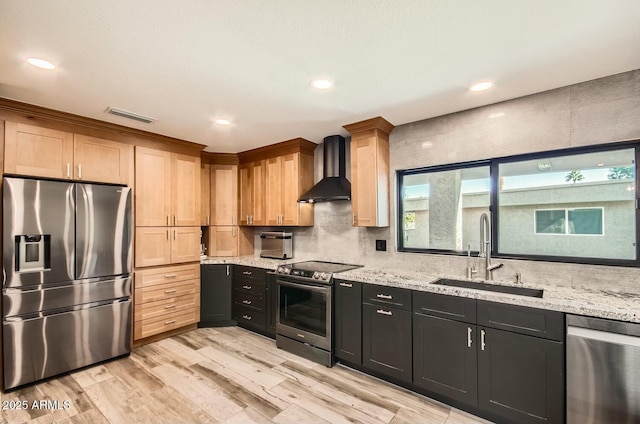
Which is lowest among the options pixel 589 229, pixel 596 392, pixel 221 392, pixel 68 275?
pixel 221 392

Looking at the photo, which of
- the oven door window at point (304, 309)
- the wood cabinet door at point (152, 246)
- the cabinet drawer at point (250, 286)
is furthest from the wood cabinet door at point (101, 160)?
the oven door window at point (304, 309)

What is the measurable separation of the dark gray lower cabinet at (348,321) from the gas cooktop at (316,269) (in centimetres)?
15

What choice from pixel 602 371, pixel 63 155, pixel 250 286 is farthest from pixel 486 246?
pixel 63 155

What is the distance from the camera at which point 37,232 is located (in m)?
2.59

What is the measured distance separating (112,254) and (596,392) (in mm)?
3980

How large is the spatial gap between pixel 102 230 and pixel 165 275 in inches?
36.1

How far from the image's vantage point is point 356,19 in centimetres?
157

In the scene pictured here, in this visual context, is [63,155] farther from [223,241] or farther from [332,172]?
[332,172]

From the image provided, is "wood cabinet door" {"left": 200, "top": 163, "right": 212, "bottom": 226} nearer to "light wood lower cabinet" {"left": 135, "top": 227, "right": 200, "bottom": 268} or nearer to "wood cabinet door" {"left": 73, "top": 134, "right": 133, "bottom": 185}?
"light wood lower cabinet" {"left": 135, "top": 227, "right": 200, "bottom": 268}

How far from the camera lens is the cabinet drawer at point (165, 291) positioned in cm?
339

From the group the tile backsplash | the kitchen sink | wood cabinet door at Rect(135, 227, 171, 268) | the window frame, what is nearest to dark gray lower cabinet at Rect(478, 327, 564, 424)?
the kitchen sink

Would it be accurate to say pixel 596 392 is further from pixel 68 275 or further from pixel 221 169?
pixel 221 169

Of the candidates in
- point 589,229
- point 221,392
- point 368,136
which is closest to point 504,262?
point 589,229

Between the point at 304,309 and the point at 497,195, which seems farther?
the point at 304,309
